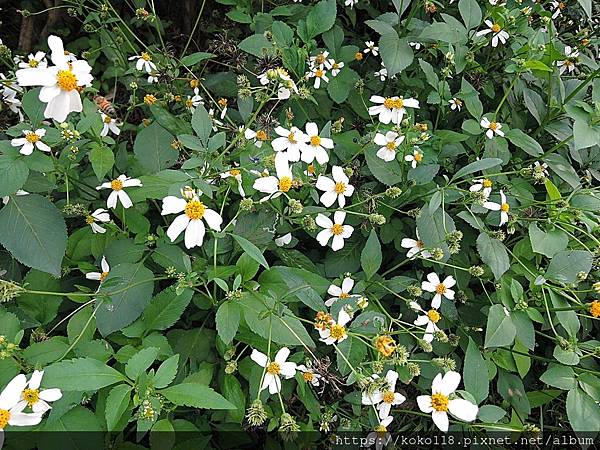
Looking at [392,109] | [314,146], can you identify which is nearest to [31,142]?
[314,146]

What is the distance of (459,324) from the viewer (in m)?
1.67

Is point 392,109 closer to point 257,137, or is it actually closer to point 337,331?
point 257,137

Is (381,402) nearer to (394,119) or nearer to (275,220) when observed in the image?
(275,220)

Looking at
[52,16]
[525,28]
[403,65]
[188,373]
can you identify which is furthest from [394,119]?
[52,16]

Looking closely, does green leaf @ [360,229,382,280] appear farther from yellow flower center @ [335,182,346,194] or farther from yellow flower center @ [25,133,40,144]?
yellow flower center @ [25,133,40,144]

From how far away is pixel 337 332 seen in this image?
4.07ft

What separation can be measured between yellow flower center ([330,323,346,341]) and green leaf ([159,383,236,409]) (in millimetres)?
290

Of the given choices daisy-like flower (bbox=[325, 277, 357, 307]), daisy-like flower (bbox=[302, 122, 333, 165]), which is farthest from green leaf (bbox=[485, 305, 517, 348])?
daisy-like flower (bbox=[302, 122, 333, 165])

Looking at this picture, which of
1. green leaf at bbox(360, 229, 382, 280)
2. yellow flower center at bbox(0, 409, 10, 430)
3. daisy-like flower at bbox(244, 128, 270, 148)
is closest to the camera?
yellow flower center at bbox(0, 409, 10, 430)

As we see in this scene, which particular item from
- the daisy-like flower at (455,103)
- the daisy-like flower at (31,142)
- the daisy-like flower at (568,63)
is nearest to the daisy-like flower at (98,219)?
the daisy-like flower at (31,142)

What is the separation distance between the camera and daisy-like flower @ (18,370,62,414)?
104 centimetres

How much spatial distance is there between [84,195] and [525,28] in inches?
64.5

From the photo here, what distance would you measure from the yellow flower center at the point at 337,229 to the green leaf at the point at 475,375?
0.48 meters

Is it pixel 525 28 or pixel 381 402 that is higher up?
pixel 525 28
